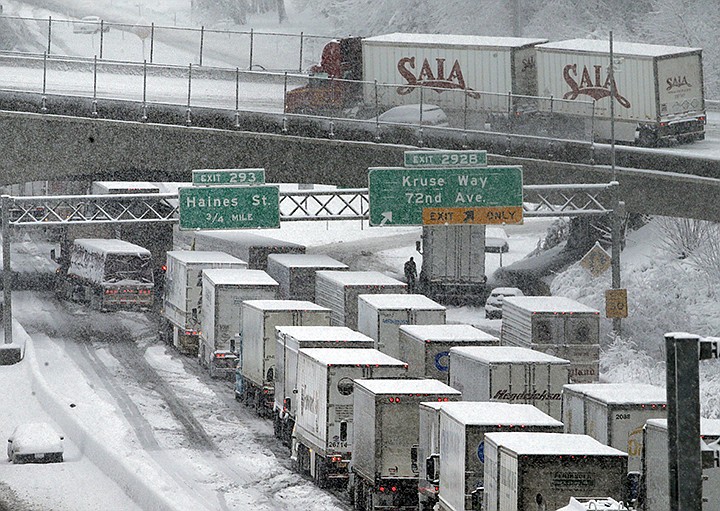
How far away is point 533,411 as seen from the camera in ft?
86.3

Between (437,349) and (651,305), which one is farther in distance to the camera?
(651,305)

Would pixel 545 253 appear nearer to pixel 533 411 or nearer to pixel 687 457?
pixel 533 411

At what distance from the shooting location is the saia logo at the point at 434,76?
59594mm

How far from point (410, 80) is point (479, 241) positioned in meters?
7.69

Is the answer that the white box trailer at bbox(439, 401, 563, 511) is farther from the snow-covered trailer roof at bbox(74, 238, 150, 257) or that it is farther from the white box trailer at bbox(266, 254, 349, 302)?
the snow-covered trailer roof at bbox(74, 238, 150, 257)

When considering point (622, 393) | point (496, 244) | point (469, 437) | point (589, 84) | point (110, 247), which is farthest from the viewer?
point (496, 244)

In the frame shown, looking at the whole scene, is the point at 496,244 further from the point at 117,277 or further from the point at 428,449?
the point at 428,449

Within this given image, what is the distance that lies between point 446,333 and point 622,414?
899 cm

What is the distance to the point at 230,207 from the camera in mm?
48094

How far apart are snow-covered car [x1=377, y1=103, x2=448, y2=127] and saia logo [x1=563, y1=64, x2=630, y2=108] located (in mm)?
5235

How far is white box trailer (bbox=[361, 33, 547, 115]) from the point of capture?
190ft

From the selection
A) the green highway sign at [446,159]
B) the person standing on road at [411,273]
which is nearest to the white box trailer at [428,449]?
the green highway sign at [446,159]

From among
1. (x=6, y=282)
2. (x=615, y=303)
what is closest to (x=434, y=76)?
(x=615, y=303)

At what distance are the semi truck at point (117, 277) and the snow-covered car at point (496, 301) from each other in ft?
45.5
